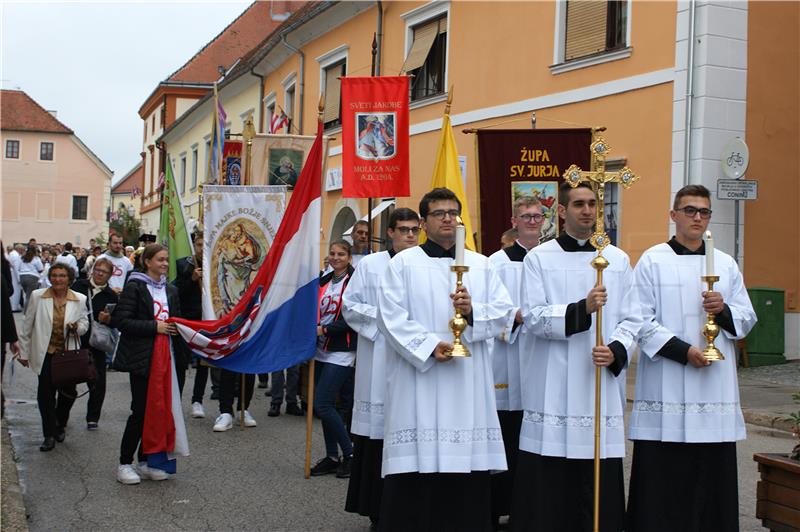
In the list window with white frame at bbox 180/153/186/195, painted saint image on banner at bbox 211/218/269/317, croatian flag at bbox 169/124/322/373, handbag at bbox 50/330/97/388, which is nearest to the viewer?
croatian flag at bbox 169/124/322/373

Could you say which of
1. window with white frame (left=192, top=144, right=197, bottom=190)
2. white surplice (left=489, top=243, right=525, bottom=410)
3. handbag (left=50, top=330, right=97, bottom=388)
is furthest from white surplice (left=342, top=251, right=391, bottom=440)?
window with white frame (left=192, top=144, right=197, bottom=190)

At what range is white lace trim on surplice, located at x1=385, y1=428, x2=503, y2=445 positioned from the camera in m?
5.07

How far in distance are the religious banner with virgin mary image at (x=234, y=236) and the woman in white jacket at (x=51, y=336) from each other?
125cm

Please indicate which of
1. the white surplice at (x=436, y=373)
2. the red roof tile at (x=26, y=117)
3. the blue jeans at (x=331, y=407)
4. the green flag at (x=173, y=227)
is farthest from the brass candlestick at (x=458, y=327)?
the red roof tile at (x=26, y=117)

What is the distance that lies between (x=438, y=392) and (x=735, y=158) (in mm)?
9255

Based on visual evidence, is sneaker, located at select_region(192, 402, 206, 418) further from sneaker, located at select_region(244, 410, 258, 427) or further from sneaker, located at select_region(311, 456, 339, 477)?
sneaker, located at select_region(311, 456, 339, 477)

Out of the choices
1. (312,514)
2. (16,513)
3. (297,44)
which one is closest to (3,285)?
(16,513)

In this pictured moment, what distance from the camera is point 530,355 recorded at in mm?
5570

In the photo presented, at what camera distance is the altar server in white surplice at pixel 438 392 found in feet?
16.7

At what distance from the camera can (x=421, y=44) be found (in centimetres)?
2003

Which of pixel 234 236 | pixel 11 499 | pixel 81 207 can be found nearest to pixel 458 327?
pixel 11 499

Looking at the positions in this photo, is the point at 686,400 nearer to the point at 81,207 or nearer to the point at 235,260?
the point at 235,260

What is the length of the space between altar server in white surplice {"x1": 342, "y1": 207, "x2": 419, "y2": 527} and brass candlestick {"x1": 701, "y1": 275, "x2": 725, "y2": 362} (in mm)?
1904

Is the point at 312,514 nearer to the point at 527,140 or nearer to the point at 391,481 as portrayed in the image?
the point at 391,481
